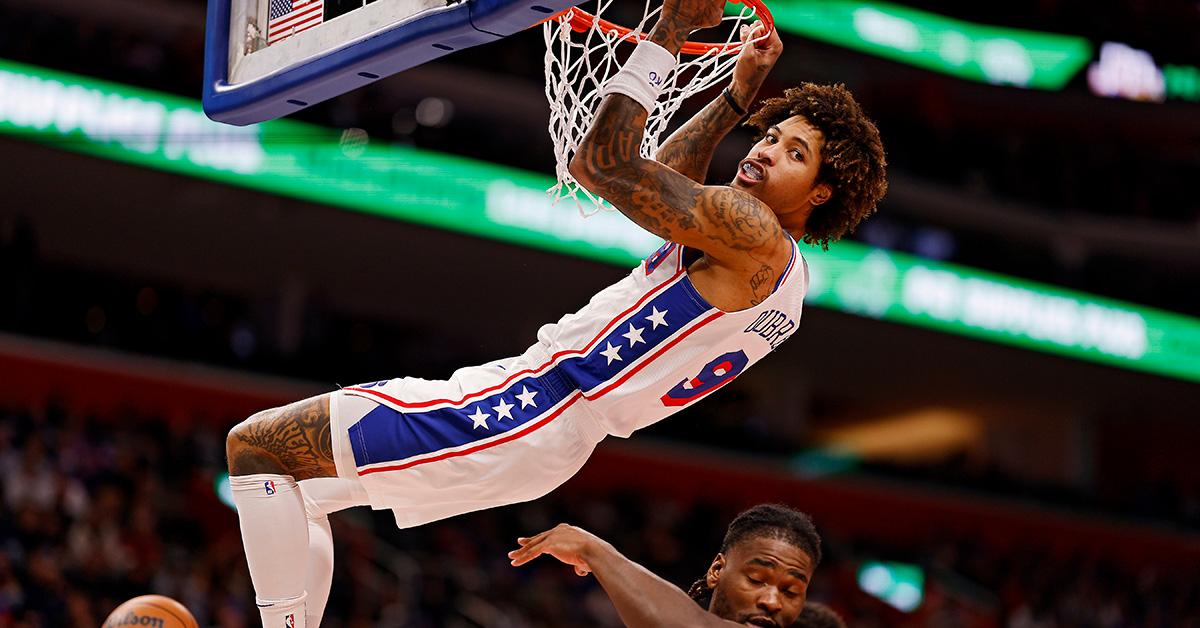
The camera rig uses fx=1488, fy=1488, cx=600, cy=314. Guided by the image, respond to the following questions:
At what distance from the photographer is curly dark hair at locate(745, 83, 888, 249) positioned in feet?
16.8

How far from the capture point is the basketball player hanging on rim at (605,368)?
4734 mm

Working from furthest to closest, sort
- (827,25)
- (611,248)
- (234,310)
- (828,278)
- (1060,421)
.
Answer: (1060,421) → (827,25) → (234,310) → (828,278) → (611,248)

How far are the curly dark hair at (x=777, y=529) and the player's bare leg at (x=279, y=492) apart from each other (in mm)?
1385

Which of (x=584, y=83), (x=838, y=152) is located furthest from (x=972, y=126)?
(x=838, y=152)

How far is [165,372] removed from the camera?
58.2ft

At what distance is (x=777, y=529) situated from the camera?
5.03 m

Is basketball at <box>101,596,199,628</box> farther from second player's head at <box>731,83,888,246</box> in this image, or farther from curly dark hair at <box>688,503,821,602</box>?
second player's head at <box>731,83,888,246</box>

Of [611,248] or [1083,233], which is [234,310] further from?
[1083,233]


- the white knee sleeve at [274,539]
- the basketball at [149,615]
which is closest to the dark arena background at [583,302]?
the basketball at [149,615]

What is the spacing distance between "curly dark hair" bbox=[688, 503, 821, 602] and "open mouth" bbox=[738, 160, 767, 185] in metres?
1.11

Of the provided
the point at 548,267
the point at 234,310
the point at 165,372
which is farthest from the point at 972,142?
the point at 165,372

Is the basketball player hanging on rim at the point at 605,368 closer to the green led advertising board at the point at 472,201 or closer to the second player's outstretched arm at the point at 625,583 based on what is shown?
the second player's outstretched arm at the point at 625,583

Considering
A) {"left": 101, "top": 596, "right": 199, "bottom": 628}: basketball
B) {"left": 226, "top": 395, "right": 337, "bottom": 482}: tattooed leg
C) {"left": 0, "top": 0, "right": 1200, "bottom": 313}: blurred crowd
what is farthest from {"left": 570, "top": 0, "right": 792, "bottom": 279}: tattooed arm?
{"left": 0, "top": 0, "right": 1200, "bottom": 313}: blurred crowd

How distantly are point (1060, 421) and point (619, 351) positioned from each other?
80.6 feet
